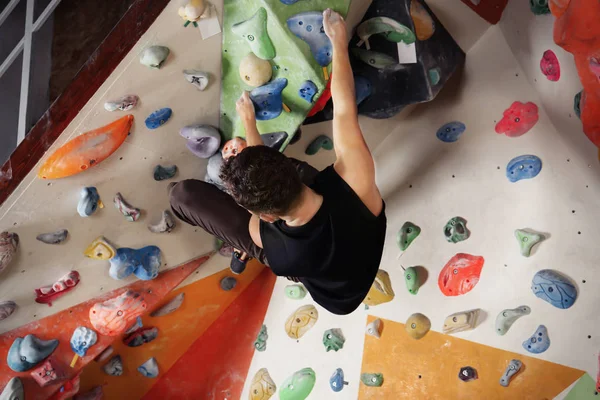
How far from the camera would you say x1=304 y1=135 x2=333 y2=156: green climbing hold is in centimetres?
231

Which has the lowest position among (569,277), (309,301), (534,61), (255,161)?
(309,301)

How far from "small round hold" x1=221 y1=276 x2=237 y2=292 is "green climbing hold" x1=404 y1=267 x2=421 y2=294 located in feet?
2.90

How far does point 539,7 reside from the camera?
67.1 inches

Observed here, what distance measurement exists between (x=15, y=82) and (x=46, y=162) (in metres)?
1.39

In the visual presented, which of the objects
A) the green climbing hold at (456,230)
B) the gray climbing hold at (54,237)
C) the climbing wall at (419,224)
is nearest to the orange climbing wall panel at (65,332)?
the climbing wall at (419,224)

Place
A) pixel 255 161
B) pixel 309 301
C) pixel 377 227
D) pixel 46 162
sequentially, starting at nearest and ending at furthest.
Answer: pixel 255 161 → pixel 377 227 → pixel 46 162 → pixel 309 301

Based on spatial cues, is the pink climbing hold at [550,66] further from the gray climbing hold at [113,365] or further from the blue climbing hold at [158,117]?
the gray climbing hold at [113,365]

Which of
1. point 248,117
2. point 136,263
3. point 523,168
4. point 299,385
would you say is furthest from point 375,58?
point 299,385

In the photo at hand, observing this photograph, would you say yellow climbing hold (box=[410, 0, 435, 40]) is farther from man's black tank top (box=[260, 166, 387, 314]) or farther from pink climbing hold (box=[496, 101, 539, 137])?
→ man's black tank top (box=[260, 166, 387, 314])

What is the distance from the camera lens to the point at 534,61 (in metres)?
1.82

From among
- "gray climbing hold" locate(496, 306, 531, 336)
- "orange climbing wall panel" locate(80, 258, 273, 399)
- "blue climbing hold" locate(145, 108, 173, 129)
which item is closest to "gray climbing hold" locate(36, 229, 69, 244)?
"blue climbing hold" locate(145, 108, 173, 129)

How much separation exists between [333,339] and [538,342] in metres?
0.83

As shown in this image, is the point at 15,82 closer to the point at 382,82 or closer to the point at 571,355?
the point at 382,82

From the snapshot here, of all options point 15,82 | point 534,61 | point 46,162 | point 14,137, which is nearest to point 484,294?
point 534,61
